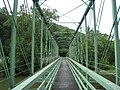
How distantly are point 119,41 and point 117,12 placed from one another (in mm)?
437

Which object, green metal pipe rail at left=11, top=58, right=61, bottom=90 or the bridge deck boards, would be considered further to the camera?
the bridge deck boards

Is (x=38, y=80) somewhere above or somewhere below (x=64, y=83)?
above

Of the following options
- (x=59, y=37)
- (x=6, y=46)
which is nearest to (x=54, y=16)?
(x=59, y=37)

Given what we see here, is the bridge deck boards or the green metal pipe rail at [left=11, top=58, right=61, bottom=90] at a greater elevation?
the green metal pipe rail at [left=11, top=58, right=61, bottom=90]

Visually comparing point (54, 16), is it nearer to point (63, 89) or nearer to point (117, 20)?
point (63, 89)

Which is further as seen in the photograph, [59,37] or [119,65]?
[59,37]

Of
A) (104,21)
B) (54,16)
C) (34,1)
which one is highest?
(54,16)

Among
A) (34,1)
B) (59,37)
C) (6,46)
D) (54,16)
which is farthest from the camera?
(54,16)

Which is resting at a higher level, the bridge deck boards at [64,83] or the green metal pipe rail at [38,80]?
the green metal pipe rail at [38,80]

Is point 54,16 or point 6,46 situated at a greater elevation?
point 54,16

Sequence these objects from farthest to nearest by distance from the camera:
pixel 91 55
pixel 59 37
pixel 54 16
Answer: pixel 54 16
pixel 59 37
pixel 91 55

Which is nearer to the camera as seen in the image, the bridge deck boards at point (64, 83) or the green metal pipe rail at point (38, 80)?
the green metal pipe rail at point (38, 80)

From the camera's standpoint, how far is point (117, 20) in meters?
3.64

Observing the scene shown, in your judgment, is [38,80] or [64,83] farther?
[64,83]
